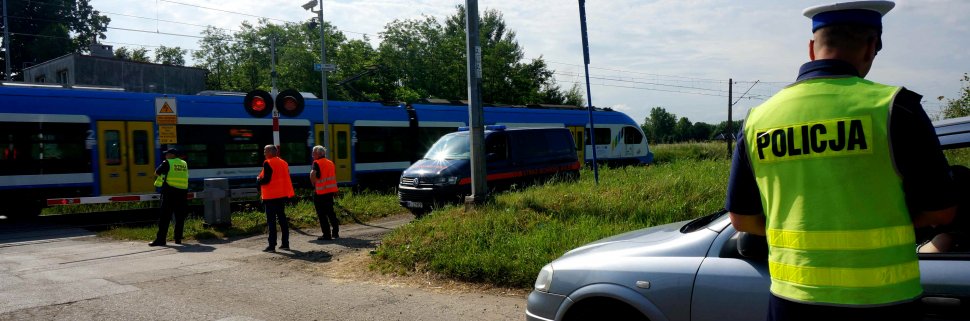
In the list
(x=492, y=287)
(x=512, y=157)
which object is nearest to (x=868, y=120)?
(x=492, y=287)

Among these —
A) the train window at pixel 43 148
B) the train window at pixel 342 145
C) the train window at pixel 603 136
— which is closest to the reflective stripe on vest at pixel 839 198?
the train window at pixel 43 148

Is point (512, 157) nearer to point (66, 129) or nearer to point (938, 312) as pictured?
point (66, 129)

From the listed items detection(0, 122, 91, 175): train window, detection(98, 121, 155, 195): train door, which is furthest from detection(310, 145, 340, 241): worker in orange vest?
detection(0, 122, 91, 175): train window

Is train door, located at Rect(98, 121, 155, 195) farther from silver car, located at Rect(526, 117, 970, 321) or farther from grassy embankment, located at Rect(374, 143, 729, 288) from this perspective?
silver car, located at Rect(526, 117, 970, 321)

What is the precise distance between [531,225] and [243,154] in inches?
455

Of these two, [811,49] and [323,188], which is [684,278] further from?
[323,188]

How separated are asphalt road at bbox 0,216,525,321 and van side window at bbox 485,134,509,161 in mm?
3261

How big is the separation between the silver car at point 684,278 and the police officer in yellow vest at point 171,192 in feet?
27.5

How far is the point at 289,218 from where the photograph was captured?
1312cm

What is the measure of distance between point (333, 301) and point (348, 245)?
3.73 meters

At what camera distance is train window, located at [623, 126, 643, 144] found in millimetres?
27192

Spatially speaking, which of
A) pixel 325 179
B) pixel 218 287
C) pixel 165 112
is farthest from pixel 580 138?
pixel 218 287

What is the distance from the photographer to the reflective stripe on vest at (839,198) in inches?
79.2

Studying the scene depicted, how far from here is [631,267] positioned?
3734mm
